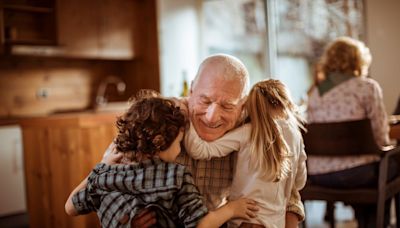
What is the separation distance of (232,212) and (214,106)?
0.29m

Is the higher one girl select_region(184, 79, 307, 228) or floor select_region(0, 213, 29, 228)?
girl select_region(184, 79, 307, 228)

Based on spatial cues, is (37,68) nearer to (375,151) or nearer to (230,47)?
(230,47)

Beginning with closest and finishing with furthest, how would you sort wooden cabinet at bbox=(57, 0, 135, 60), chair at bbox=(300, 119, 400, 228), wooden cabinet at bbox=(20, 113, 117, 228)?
chair at bbox=(300, 119, 400, 228) → wooden cabinet at bbox=(20, 113, 117, 228) → wooden cabinet at bbox=(57, 0, 135, 60)

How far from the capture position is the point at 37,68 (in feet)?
17.0

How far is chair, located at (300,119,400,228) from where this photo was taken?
2.58 meters

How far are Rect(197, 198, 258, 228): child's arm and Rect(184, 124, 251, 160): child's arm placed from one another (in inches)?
5.5

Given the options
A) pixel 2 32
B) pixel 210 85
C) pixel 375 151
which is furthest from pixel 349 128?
pixel 2 32

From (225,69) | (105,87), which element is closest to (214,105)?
(225,69)

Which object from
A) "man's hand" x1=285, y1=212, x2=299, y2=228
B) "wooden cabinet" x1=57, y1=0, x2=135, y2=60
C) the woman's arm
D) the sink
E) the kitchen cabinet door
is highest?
"wooden cabinet" x1=57, y1=0, x2=135, y2=60

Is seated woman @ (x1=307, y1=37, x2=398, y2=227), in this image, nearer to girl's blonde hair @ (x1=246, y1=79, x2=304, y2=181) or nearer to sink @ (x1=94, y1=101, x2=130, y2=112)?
girl's blonde hair @ (x1=246, y1=79, x2=304, y2=181)

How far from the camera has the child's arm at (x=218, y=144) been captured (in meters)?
1.38

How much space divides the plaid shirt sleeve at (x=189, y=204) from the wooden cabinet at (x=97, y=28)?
4060mm

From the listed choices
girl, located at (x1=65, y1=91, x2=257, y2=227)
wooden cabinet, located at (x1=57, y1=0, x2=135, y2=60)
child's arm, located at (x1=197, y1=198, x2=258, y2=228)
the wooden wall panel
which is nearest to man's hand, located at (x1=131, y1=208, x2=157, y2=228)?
girl, located at (x1=65, y1=91, x2=257, y2=227)

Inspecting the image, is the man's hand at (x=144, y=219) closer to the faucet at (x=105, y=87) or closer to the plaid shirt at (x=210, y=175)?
the plaid shirt at (x=210, y=175)
